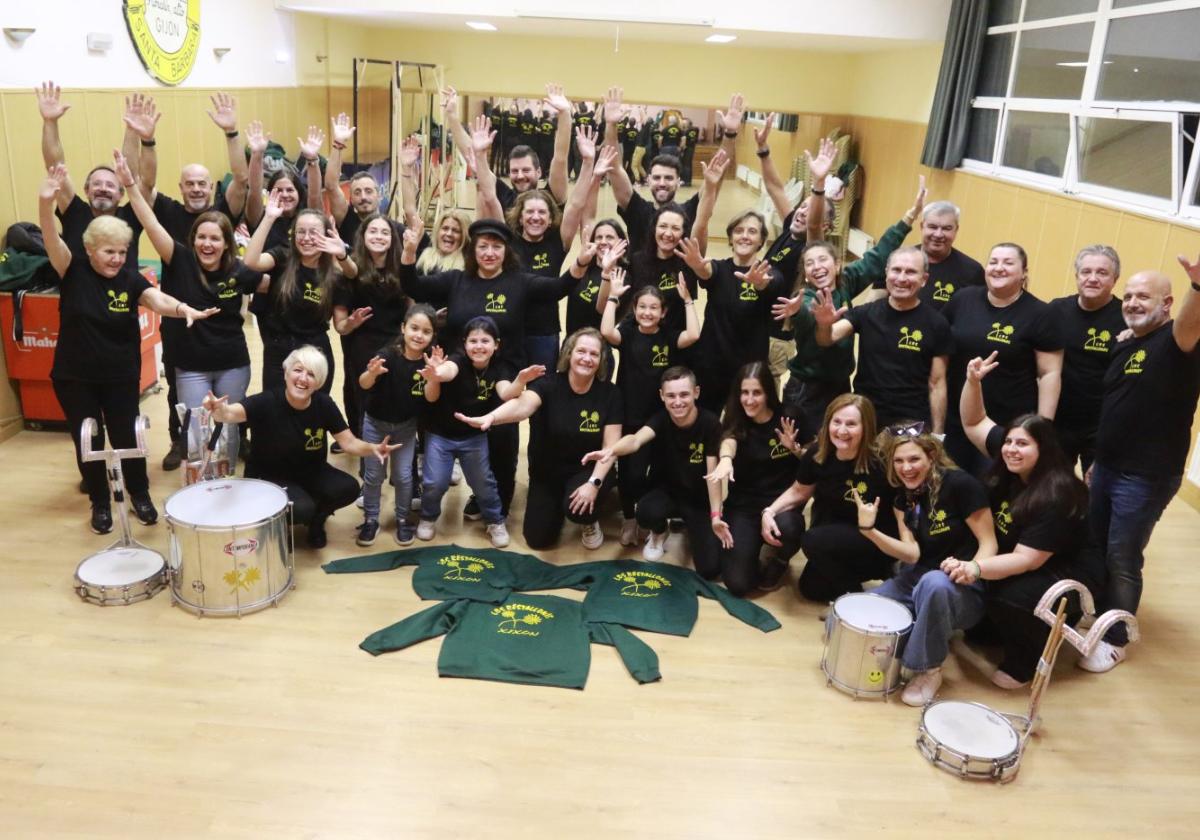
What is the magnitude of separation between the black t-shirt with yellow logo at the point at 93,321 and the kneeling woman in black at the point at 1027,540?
4.03 meters

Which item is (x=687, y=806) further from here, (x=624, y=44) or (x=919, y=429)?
(x=624, y=44)

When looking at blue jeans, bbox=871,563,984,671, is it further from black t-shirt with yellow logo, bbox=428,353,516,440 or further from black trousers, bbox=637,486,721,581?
black t-shirt with yellow logo, bbox=428,353,516,440

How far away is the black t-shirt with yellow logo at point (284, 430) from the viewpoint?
14.4ft

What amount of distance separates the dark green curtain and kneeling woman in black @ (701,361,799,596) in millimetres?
6462

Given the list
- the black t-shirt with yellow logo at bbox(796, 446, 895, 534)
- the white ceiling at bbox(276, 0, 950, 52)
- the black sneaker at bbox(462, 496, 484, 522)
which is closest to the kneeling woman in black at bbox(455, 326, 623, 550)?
the black sneaker at bbox(462, 496, 484, 522)

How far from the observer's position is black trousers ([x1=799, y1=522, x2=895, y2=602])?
165 inches

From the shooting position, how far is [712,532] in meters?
4.58

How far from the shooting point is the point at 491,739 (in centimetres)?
336

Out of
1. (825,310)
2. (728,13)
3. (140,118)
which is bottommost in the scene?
(825,310)

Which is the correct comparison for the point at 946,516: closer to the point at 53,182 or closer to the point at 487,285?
the point at 487,285

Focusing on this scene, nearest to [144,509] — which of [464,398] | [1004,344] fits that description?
[464,398]

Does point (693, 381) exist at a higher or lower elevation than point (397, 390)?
higher

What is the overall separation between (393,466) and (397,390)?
466 millimetres

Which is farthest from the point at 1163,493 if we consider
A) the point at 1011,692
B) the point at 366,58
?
the point at 366,58
